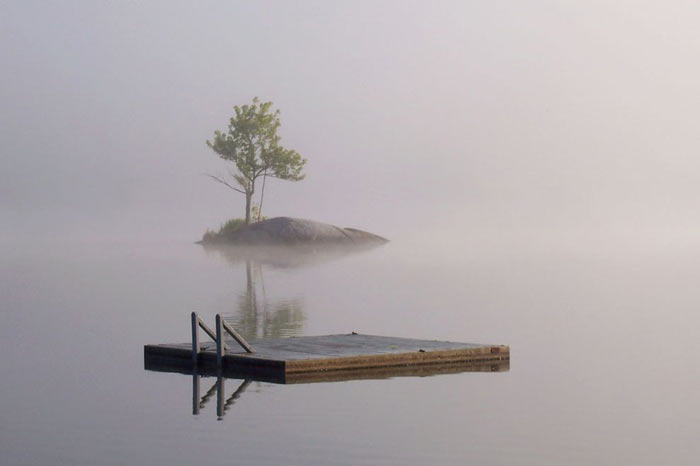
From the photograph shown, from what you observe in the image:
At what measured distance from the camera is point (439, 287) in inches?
1911

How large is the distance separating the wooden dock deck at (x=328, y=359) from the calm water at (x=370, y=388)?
0.49 m

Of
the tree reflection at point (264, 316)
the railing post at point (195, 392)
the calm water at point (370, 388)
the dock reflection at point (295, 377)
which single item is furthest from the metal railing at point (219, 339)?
the tree reflection at point (264, 316)

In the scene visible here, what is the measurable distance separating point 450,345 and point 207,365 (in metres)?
4.23

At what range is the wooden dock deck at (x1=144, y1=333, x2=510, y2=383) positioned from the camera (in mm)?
Result: 21500

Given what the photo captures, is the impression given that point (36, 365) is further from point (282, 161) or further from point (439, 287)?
point (282, 161)

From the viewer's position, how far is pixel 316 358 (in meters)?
21.7

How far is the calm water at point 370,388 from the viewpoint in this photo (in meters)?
16.3

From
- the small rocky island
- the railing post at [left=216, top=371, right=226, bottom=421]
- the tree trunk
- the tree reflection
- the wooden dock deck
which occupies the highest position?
the tree trunk

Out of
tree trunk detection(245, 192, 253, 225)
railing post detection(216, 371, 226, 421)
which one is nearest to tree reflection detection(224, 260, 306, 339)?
railing post detection(216, 371, 226, 421)

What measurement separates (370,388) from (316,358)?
146 cm

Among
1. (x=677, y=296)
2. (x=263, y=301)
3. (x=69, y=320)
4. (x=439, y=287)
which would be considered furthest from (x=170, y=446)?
(x=439, y=287)

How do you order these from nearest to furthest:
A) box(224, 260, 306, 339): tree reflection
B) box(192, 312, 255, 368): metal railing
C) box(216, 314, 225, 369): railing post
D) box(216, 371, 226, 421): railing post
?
1. box(216, 371, 226, 421): railing post
2. box(192, 312, 255, 368): metal railing
3. box(216, 314, 225, 369): railing post
4. box(224, 260, 306, 339): tree reflection

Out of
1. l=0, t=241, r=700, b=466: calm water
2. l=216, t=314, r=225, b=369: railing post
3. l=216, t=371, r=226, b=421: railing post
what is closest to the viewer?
l=0, t=241, r=700, b=466: calm water

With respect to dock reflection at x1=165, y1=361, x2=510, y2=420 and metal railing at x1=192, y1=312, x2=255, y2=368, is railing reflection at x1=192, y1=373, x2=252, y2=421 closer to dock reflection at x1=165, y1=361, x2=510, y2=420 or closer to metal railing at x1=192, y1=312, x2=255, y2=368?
dock reflection at x1=165, y1=361, x2=510, y2=420
